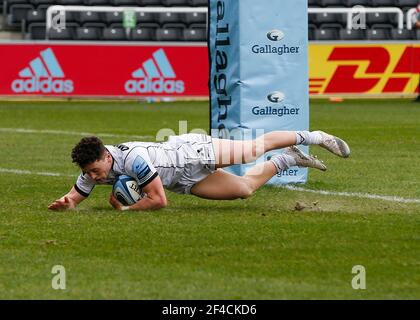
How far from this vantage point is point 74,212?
10641 mm

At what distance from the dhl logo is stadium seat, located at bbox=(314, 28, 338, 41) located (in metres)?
2.24

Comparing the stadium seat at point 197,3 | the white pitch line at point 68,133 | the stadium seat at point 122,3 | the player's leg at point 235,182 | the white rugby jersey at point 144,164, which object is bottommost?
the white pitch line at point 68,133

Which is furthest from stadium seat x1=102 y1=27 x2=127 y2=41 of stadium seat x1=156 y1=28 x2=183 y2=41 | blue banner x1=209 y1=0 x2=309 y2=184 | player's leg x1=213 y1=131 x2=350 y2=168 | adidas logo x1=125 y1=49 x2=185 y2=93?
player's leg x1=213 y1=131 x2=350 y2=168

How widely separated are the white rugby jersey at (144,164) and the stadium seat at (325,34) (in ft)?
72.5

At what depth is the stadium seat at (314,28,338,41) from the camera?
3241 centimetres

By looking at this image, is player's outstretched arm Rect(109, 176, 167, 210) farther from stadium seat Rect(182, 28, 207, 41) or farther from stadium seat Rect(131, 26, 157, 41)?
stadium seat Rect(182, 28, 207, 41)

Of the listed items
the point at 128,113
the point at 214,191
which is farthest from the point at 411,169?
the point at 128,113

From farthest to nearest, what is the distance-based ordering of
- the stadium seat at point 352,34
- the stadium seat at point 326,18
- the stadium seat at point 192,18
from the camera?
the stadium seat at point 326,18
the stadium seat at point 192,18
the stadium seat at point 352,34

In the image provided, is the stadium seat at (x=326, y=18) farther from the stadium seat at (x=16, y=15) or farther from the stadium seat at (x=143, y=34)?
the stadium seat at (x=16, y=15)

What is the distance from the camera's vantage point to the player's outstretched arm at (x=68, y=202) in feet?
35.1

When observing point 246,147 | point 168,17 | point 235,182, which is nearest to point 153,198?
point 235,182

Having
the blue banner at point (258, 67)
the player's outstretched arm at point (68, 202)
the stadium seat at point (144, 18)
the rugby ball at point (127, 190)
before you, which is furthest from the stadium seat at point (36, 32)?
the rugby ball at point (127, 190)

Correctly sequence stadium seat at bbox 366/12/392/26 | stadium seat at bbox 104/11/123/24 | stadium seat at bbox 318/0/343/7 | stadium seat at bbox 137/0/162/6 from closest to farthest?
stadium seat at bbox 104/11/123/24 → stadium seat at bbox 366/12/392/26 → stadium seat at bbox 137/0/162/6 → stadium seat at bbox 318/0/343/7
